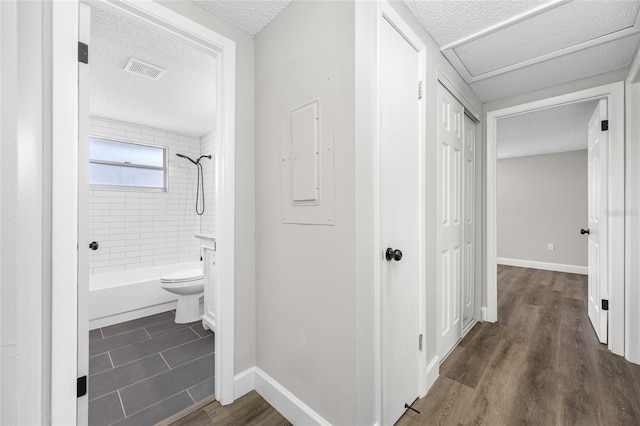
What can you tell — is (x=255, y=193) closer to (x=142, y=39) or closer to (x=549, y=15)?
(x=142, y=39)

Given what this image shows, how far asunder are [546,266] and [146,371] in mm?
6499

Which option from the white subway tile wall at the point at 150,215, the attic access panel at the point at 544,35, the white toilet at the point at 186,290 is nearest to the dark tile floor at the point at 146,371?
the white toilet at the point at 186,290

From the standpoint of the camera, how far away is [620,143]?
212 centimetres

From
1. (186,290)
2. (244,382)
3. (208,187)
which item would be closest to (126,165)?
(208,187)

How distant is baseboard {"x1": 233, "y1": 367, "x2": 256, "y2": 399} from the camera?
1.64 m

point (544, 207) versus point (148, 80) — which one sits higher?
point (148, 80)

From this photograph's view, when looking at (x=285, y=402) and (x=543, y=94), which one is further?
(x=543, y=94)

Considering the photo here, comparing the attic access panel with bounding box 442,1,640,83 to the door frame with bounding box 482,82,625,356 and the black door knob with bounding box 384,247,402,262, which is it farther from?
the black door knob with bounding box 384,247,402,262

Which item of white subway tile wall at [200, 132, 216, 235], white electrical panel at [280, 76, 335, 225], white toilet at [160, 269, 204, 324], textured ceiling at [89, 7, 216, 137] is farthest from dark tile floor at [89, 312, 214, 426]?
textured ceiling at [89, 7, 216, 137]

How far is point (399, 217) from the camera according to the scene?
1.46 metres

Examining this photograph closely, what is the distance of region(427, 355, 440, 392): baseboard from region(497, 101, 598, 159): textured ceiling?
256cm

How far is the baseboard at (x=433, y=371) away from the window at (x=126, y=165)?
3949 millimetres

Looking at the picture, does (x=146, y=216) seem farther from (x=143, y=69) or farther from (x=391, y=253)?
(x=391, y=253)

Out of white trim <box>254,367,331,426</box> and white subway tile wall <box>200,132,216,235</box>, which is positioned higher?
white subway tile wall <box>200,132,216,235</box>
